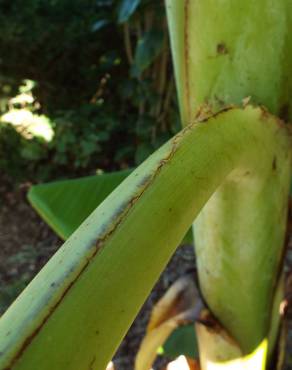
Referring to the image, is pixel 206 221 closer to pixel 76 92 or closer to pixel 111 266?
pixel 111 266

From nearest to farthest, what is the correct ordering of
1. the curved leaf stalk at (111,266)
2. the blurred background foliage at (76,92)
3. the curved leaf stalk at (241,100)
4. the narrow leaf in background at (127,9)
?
the curved leaf stalk at (111,266) → the curved leaf stalk at (241,100) → the narrow leaf in background at (127,9) → the blurred background foliage at (76,92)

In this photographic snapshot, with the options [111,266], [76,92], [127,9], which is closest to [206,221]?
[111,266]

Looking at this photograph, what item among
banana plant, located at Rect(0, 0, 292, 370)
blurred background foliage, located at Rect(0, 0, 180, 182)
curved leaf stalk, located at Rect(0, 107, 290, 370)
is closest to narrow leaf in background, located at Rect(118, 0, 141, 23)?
blurred background foliage, located at Rect(0, 0, 180, 182)

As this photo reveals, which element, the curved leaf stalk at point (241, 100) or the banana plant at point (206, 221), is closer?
the banana plant at point (206, 221)

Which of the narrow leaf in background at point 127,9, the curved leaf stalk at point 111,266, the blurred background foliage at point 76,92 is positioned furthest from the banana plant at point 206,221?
the blurred background foliage at point 76,92

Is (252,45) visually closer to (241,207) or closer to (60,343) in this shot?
(241,207)

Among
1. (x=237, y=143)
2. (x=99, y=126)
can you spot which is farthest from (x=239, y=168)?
(x=99, y=126)

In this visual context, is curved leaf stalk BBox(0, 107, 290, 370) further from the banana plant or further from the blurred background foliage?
the blurred background foliage

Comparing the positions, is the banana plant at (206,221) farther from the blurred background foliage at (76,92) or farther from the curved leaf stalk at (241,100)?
the blurred background foliage at (76,92)
